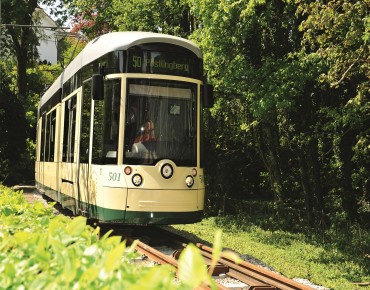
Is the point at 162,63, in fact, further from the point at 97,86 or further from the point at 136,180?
the point at 136,180

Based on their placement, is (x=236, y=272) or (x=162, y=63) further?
(x=162, y=63)

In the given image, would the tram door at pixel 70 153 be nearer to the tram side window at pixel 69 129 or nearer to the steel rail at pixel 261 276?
the tram side window at pixel 69 129

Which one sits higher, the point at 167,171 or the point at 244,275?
the point at 167,171

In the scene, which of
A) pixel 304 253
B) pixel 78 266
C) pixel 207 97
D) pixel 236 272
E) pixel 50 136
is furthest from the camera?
pixel 50 136

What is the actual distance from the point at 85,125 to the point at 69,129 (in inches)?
65.3

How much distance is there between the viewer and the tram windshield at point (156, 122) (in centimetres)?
981

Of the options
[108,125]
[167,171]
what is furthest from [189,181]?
[108,125]

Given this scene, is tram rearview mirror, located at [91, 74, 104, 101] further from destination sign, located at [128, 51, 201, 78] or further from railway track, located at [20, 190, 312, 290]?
railway track, located at [20, 190, 312, 290]

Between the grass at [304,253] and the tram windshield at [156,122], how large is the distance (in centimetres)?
268

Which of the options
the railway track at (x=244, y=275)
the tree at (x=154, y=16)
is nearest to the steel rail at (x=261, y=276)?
the railway track at (x=244, y=275)

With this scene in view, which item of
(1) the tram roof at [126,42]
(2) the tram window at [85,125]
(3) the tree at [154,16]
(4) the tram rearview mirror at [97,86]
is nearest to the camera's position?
(4) the tram rearview mirror at [97,86]

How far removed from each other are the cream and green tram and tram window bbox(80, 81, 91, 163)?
0.06 ft

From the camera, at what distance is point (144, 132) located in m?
9.83

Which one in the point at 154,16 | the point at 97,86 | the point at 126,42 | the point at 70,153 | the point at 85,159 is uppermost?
the point at 154,16
